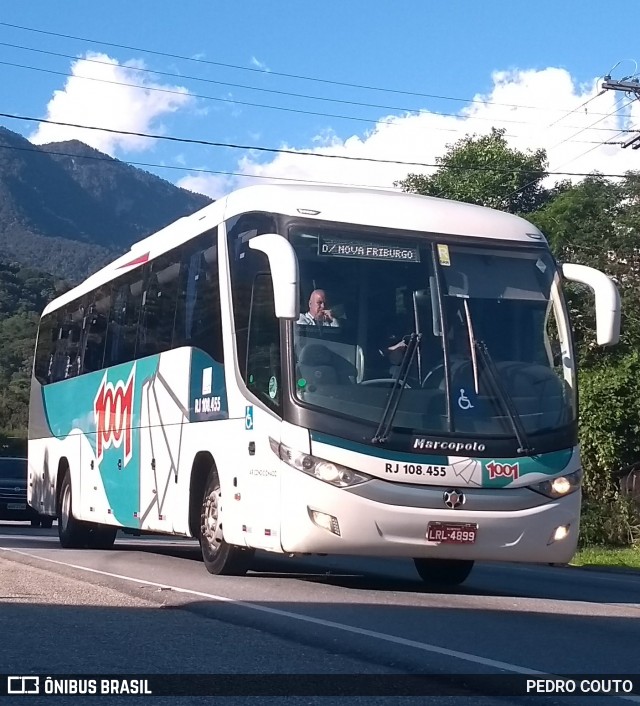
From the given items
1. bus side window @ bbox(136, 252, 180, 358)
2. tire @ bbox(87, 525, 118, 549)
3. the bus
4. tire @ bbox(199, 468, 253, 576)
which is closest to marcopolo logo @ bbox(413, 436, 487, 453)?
the bus

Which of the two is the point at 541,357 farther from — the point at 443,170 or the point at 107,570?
the point at 443,170

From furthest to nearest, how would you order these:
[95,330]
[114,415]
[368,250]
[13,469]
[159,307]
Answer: [13,469], [95,330], [114,415], [159,307], [368,250]

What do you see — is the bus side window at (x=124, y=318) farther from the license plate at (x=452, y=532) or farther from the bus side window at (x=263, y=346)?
the license plate at (x=452, y=532)

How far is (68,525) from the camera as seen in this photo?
19.4 meters

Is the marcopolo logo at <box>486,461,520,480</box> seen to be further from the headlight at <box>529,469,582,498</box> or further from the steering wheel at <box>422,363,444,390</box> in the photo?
the steering wheel at <box>422,363,444,390</box>

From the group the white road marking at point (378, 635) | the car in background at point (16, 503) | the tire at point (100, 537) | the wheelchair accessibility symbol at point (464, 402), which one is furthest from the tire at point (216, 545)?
the car in background at point (16, 503)

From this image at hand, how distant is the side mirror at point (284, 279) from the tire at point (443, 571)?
149 inches

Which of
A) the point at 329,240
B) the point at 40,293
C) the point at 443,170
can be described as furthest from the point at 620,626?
the point at 40,293

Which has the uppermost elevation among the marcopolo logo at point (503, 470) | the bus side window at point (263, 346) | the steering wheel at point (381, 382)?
the bus side window at point (263, 346)

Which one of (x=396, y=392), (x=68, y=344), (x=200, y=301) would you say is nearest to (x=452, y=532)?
(x=396, y=392)

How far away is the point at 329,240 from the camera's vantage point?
37.7 feet

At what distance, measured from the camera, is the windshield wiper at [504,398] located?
10977 millimetres

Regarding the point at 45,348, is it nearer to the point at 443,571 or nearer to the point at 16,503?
the point at 16,503

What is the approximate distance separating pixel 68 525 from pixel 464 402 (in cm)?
1004
